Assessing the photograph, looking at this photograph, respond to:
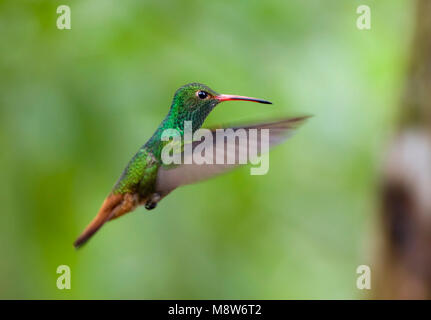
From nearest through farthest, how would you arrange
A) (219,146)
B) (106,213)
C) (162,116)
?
(219,146) < (106,213) < (162,116)

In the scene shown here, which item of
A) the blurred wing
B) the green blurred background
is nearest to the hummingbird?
the blurred wing

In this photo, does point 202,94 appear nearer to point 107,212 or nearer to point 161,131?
point 161,131

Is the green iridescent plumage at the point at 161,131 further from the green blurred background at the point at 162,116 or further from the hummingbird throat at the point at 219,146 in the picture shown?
the green blurred background at the point at 162,116

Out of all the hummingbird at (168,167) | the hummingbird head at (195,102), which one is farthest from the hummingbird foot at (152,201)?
the hummingbird head at (195,102)

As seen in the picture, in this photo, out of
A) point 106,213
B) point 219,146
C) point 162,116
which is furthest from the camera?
point 162,116

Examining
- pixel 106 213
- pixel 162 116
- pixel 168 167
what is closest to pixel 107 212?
pixel 106 213

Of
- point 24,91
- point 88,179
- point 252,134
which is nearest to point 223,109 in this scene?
point 88,179
